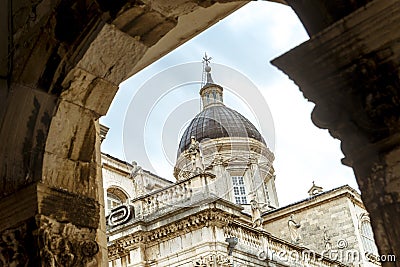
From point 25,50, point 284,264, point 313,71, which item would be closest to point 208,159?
point 284,264

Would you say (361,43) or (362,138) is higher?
(361,43)

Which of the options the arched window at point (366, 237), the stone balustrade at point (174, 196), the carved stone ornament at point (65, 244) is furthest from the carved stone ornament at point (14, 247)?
the arched window at point (366, 237)

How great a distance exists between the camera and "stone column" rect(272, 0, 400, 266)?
2154 millimetres

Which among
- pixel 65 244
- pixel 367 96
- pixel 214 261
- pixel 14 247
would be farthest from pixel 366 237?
pixel 367 96

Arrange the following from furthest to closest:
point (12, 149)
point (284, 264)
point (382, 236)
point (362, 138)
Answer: point (284, 264)
point (12, 149)
point (362, 138)
point (382, 236)

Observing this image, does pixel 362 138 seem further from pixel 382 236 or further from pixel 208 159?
pixel 208 159

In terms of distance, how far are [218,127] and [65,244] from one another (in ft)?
79.4

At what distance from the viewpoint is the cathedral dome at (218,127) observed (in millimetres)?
27141

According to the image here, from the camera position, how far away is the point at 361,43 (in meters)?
2.29

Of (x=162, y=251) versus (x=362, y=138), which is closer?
(x=362, y=138)

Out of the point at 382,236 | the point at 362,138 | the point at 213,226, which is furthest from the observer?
the point at 213,226

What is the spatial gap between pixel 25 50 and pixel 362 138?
9.35 feet

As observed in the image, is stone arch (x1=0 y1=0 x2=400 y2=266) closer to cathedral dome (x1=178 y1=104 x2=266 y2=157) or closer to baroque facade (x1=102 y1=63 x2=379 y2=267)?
baroque facade (x1=102 y1=63 x2=379 y2=267)

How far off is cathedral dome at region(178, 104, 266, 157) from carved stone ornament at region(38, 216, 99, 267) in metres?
22.6
